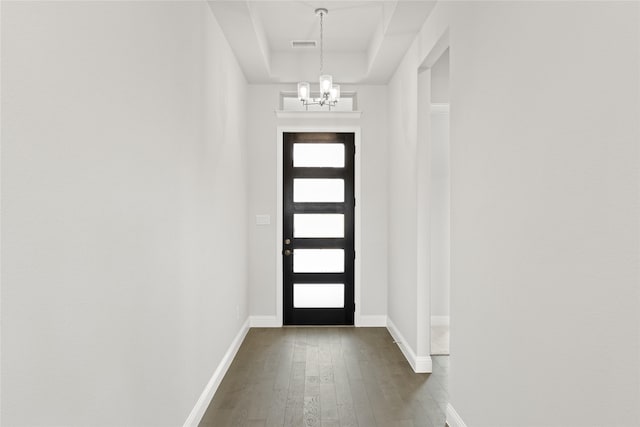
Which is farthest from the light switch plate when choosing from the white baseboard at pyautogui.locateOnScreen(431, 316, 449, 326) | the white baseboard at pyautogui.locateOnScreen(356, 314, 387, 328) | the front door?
the white baseboard at pyautogui.locateOnScreen(431, 316, 449, 326)

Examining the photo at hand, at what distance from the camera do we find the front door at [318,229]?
5172mm

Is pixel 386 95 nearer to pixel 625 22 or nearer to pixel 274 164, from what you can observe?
pixel 274 164

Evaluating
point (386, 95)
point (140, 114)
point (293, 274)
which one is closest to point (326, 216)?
point (293, 274)

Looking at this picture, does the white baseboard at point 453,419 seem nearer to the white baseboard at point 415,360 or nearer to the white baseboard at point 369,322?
the white baseboard at point 415,360

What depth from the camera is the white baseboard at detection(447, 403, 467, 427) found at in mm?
2577

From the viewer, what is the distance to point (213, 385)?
10.5ft

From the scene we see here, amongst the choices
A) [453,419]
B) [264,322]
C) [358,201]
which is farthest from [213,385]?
[358,201]

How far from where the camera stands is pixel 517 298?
1823 mm

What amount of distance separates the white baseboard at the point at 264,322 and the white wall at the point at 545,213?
109 inches

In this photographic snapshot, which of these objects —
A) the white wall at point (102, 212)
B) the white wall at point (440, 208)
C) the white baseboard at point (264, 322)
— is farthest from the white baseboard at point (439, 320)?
the white wall at point (102, 212)

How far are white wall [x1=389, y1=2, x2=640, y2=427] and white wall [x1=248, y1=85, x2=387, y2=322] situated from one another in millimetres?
2429

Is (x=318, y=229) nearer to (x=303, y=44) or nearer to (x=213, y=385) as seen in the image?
(x=303, y=44)

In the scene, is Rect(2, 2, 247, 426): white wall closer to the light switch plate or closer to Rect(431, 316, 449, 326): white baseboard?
the light switch plate

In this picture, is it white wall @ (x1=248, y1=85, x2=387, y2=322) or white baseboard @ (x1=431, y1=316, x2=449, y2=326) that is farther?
white baseboard @ (x1=431, y1=316, x2=449, y2=326)
